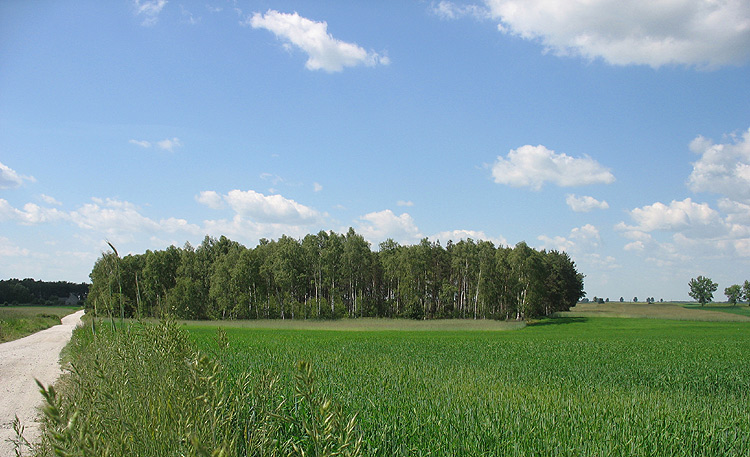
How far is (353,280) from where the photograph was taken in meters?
77.1

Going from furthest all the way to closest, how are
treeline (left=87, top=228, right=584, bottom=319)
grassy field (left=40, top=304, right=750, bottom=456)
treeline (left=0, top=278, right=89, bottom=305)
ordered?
1. treeline (left=0, top=278, right=89, bottom=305)
2. treeline (left=87, top=228, right=584, bottom=319)
3. grassy field (left=40, top=304, right=750, bottom=456)

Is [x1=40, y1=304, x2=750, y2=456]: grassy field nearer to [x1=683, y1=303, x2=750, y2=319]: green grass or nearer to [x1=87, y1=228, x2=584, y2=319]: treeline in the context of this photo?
[x1=87, y1=228, x2=584, y2=319]: treeline

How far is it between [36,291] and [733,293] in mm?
215035

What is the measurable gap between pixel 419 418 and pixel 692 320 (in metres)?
78.7

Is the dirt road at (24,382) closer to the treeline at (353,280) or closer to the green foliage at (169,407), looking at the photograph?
the green foliage at (169,407)

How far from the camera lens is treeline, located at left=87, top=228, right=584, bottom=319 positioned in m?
71.9

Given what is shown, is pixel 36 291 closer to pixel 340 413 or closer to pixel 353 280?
pixel 353 280

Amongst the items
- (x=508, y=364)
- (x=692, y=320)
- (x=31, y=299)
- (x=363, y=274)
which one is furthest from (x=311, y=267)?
(x=31, y=299)

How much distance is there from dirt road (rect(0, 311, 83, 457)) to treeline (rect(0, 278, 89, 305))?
3607 inches

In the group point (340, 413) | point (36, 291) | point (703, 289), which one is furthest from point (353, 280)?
point (703, 289)

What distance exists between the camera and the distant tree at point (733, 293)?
164625 millimetres

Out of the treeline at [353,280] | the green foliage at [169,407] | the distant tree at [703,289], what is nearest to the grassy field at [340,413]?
the green foliage at [169,407]

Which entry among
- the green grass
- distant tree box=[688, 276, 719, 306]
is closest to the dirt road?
the green grass

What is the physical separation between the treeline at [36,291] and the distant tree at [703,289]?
180 meters
